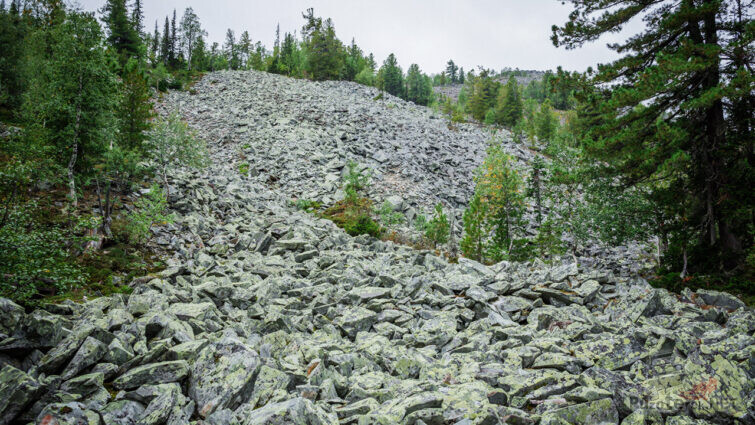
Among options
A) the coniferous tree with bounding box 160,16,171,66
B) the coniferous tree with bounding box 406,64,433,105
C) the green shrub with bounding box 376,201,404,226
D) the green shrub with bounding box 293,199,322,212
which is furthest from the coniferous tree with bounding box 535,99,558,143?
the coniferous tree with bounding box 160,16,171,66

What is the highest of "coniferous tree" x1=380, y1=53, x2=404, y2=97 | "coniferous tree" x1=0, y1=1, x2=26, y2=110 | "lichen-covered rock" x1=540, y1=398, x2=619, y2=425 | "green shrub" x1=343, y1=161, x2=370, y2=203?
"coniferous tree" x1=380, y1=53, x2=404, y2=97

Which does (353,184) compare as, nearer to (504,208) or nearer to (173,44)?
(504,208)

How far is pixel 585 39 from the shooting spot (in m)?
13.9

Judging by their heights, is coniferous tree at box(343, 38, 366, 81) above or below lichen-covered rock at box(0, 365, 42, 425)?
above

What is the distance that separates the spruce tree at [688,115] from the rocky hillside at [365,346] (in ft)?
12.1

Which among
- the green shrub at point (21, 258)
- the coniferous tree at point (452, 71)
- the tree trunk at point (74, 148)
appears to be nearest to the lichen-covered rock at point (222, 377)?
the green shrub at point (21, 258)

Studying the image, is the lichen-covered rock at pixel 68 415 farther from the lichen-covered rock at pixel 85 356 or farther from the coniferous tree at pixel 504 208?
the coniferous tree at pixel 504 208

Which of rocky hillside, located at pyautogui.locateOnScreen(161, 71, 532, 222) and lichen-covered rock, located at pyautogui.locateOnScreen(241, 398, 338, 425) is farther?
rocky hillside, located at pyautogui.locateOnScreen(161, 71, 532, 222)

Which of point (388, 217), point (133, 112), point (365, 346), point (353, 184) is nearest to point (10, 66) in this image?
point (133, 112)

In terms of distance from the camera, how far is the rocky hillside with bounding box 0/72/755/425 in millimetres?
5152

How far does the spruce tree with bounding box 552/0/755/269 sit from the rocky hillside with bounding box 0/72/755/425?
3681 mm

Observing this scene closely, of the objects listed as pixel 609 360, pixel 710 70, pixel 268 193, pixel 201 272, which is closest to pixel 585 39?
pixel 710 70

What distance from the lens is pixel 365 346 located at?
8.37 meters

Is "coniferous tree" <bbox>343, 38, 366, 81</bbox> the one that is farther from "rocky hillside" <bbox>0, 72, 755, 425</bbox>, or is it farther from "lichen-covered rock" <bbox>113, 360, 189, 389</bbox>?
"lichen-covered rock" <bbox>113, 360, 189, 389</bbox>
